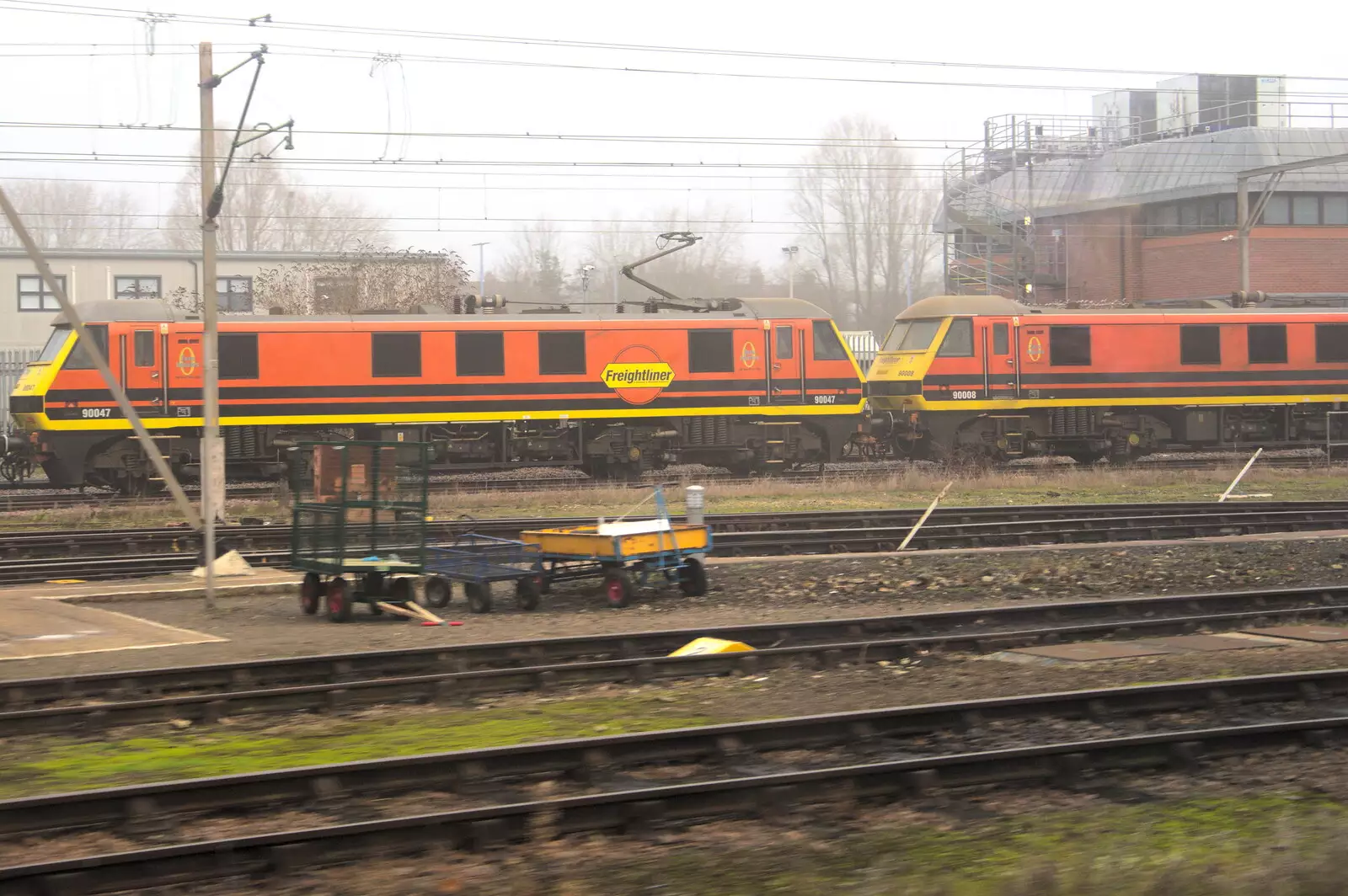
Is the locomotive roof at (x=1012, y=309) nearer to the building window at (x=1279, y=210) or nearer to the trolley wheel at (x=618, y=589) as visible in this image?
the building window at (x=1279, y=210)

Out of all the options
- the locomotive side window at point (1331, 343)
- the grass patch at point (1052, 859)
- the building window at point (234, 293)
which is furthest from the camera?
the building window at point (234, 293)

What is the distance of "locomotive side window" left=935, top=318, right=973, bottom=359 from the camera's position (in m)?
28.5

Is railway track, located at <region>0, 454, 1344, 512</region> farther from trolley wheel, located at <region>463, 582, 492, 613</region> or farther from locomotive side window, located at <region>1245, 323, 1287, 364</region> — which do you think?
trolley wheel, located at <region>463, 582, 492, 613</region>

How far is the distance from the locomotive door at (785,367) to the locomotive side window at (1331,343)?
501 inches

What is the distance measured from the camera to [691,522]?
16.5 metres

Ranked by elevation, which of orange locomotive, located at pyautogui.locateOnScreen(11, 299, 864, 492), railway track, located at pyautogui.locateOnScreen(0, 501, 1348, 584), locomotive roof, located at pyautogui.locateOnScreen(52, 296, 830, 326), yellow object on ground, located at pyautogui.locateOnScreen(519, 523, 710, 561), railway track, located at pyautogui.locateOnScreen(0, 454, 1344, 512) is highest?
locomotive roof, located at pyautogui.locateOnScreen(52, 296, 830, 326)

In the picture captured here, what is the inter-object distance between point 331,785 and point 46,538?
1342 cm

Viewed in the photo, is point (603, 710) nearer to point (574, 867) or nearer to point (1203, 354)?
point (574, 867)

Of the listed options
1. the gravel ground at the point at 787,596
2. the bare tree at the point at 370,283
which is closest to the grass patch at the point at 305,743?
the gravel ground at the point at 787,596

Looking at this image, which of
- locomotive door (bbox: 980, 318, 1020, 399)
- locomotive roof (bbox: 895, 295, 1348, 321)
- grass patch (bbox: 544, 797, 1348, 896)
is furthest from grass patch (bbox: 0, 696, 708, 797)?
locomotive door (bbox: 980, 318, 1020, 399)

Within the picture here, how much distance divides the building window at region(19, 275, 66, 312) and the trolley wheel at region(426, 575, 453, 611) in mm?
39655

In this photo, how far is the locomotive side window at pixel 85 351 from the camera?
80.3 feet

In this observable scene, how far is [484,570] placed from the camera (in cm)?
1351

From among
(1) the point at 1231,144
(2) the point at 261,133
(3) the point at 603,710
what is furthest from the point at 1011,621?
(1) the point at 1231,144
